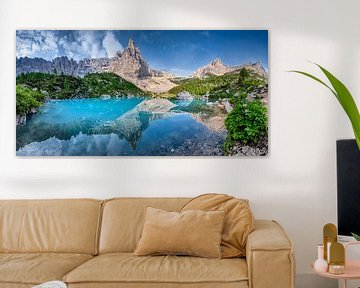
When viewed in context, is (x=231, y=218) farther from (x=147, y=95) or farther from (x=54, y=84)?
(x=54, y=84)

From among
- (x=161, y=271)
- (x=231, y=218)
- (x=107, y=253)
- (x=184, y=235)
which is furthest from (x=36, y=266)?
(x=231, y=218)

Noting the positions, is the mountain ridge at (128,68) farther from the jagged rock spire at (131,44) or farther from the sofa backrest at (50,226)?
the sofa backrest at (50,226)

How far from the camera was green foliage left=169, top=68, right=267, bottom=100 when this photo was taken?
4477 mm

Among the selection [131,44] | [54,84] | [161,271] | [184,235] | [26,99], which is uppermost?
[131,44]

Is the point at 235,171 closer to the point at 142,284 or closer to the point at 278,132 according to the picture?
the point at 278,132

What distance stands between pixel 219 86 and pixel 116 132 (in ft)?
2.80

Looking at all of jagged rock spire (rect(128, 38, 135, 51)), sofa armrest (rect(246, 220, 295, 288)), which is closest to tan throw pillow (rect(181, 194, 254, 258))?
sofa armrest (rect(246, 220, 295, 288))

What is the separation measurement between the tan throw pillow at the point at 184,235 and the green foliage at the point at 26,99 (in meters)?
1.38

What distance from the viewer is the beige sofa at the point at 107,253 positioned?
332 centimetres

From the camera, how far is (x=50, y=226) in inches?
162

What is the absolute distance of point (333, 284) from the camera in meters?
4.41

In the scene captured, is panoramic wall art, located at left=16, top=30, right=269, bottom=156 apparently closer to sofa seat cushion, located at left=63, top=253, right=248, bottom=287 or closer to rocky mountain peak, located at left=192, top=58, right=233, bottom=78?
rocky mountain peak, located at left=192, top=58, right=233, bottom=78

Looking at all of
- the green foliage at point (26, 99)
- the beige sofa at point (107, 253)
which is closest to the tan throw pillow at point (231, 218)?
the beige sofa at point (107, 253)

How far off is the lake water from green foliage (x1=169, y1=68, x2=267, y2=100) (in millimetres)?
106
